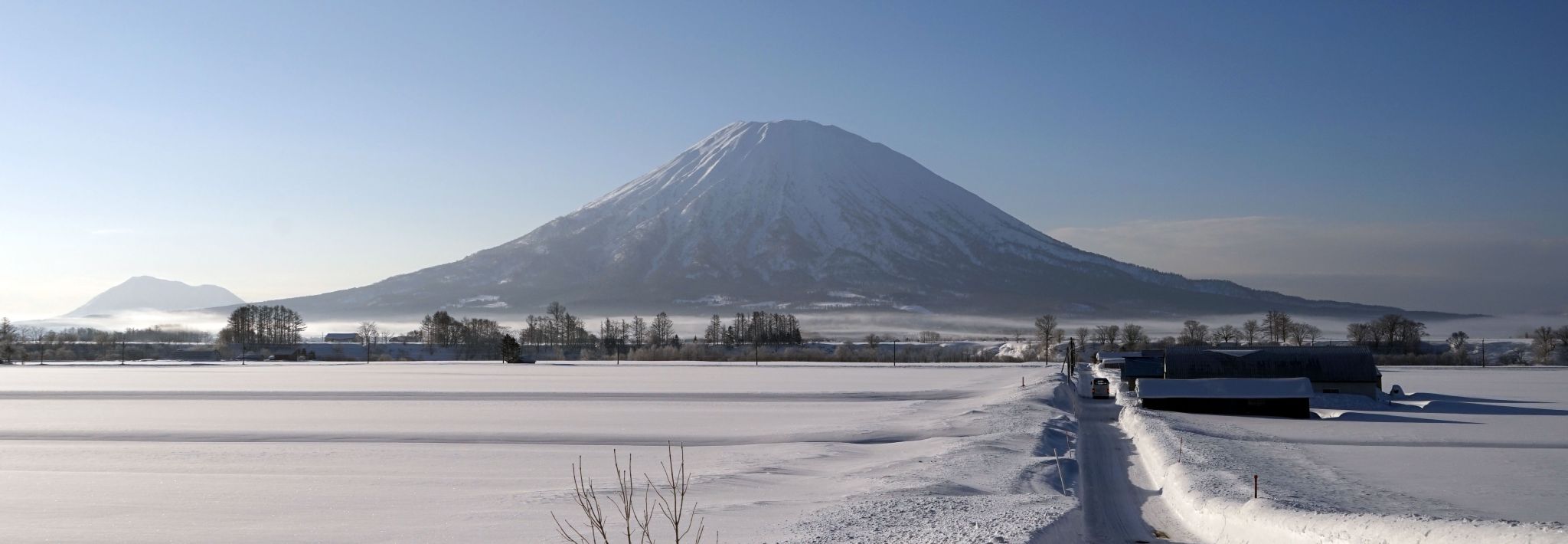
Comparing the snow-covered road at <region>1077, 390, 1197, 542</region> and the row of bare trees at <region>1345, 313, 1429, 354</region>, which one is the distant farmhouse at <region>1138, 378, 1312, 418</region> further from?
the row of bare trees at <region>1345, 313, 1429, 354</region>

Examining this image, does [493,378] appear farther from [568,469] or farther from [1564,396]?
[1564,396]

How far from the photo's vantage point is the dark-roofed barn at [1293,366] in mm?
43812

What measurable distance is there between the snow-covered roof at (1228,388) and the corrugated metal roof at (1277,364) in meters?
8.41

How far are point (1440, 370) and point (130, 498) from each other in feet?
255

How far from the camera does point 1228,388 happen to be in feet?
122

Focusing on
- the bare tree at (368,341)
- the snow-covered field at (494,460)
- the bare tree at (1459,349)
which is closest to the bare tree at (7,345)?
the bare tree at (368,341)

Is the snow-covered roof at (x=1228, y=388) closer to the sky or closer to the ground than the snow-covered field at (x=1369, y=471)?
closer to the sky

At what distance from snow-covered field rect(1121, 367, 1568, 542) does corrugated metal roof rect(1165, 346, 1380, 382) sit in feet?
14.1

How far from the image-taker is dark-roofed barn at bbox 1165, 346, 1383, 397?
43.8 m

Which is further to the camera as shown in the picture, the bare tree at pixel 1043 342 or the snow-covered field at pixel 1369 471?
the bare tree at pixel 1043 342

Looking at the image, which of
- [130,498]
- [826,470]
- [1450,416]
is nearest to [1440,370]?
[1450,416]

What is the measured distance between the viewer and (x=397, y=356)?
112812mm

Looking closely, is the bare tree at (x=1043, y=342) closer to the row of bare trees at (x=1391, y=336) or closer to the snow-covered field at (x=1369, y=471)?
the row of bare trees at (x=1391, y=336)

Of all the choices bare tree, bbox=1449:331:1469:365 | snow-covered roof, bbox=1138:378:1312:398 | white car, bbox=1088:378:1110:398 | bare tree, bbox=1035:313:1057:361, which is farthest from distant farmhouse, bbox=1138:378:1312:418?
bare tree, bbox=1449:331:1469:365
